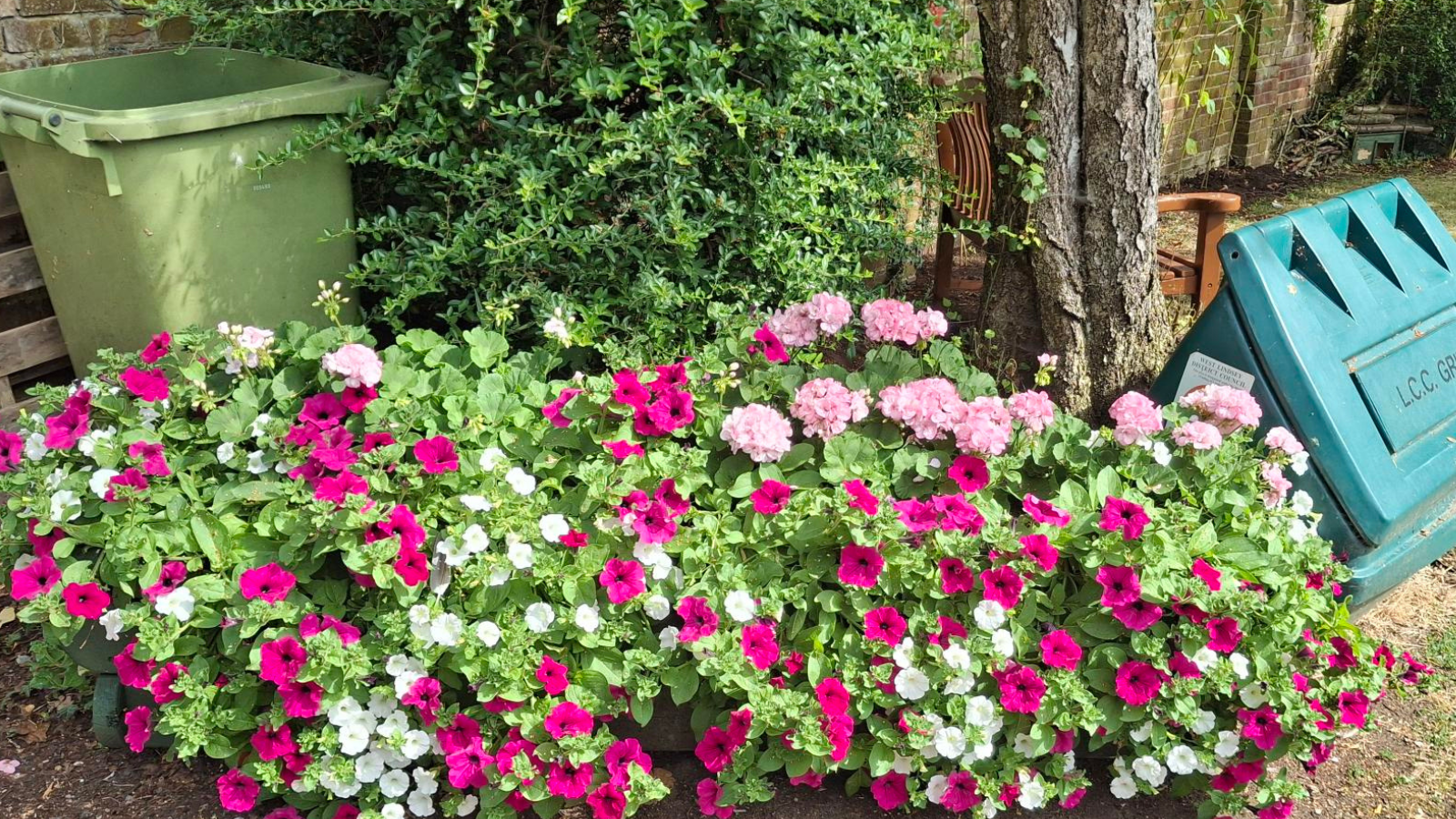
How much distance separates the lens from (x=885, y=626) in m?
2.37

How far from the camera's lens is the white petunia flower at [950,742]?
232cm

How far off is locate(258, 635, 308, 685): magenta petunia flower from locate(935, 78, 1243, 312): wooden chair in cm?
258

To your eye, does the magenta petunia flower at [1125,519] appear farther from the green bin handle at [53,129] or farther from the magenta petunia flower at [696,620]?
the green bin handle at [53,129]

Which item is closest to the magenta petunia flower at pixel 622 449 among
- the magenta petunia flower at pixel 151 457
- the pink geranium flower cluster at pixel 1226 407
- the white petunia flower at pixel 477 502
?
the white petunia flower at pixel 477 502

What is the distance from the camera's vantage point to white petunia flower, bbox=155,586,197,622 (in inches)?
90.0

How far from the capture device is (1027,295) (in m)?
3.43

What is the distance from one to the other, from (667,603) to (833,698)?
37 cm

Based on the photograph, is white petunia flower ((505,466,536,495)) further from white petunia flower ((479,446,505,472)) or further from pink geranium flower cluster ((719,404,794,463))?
pink geranium flower cluster ((719,404,794,463))

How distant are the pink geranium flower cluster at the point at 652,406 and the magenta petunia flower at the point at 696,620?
1.37ft

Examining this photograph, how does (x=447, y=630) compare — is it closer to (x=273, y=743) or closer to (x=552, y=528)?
(x=552, y=528)

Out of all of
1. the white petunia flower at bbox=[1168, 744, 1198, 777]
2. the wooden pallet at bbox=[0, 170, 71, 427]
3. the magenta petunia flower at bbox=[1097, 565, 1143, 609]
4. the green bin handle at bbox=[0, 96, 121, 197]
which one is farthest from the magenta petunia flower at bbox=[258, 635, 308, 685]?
the wooden pallet at bbox=[0, 170, 71, 427]

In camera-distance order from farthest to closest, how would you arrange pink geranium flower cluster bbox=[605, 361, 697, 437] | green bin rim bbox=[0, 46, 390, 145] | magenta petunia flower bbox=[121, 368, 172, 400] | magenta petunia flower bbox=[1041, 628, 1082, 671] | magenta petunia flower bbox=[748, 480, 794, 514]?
green bin rim bbox=[0, 46, 390, 145] < magenta petunia flower bbox=[121, 368, 172, 400] < pink geranium flower cluster bbox=[605, 361, 697, 437] < magenta petunia flower bbox=[748, 480, 794, 514] < magenta petunia flower bbox=[1041, 628, 1082, 671]

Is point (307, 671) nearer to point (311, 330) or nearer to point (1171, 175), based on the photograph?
point (311, 330)

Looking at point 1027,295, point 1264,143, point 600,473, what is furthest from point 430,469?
point 1264,143
